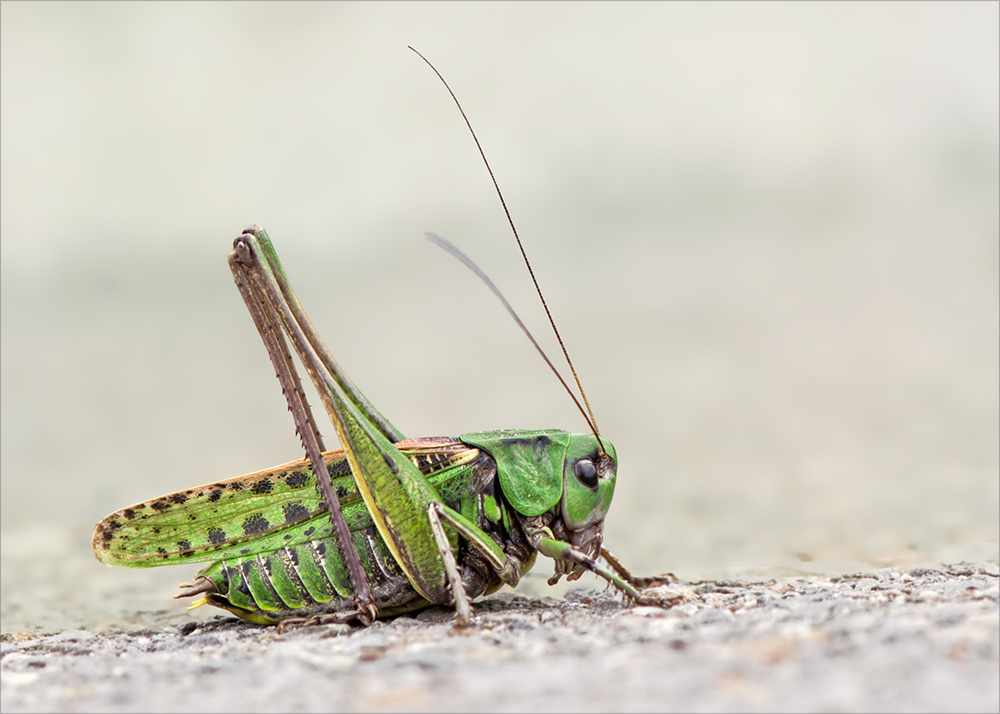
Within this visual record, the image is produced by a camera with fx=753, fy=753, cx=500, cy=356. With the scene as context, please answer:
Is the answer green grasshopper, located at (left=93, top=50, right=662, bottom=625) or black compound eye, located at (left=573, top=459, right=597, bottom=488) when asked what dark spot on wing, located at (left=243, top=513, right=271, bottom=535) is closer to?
green grasshopper, located at (left=93, top=50, right=662, bottom=625)

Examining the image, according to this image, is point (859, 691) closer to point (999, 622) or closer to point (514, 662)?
point (999, 622)

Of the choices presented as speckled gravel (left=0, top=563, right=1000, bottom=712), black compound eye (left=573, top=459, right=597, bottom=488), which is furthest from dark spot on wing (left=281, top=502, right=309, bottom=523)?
black compound eye (left=573, top=459, right=597, bottom=488)

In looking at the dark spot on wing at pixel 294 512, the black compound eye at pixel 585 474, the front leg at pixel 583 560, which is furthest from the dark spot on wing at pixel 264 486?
the black compound eye at pixel 585 474

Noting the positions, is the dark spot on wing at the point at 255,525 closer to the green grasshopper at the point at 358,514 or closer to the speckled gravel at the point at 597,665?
the green grasshopper at the point at 358,514

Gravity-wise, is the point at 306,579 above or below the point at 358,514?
below

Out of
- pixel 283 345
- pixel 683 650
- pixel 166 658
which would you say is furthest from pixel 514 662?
pixel 283 345

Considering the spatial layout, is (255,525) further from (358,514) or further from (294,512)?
(358,514)

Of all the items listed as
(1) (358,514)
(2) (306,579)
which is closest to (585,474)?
(1) (358,514)

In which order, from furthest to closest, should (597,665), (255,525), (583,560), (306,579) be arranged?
(255,525) < (306,579) < (583,560) < (597,665)
